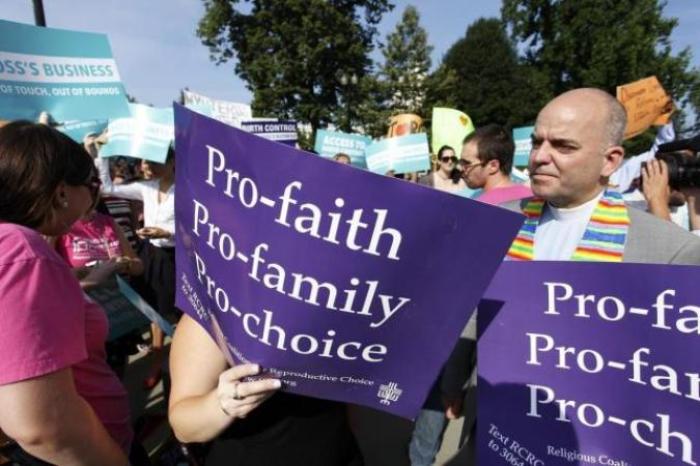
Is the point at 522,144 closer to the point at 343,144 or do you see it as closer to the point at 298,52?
the point at 343,144

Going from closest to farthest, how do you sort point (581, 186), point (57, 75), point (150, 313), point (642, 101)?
point (581, 186) → point (150, 313) → point (57, 75) → point (642, 101)

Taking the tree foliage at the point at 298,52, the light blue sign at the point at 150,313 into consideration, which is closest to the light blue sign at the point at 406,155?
the light blue sign at the point at 150,313

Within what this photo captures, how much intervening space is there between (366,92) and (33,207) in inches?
1084

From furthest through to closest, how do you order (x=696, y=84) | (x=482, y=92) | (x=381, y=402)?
(x=482, y=92) → (x=696, y=84) → (x=381, y=402)

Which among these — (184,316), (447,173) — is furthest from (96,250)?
(447,173)

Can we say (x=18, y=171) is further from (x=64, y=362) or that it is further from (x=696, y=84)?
(x=696, y=84)

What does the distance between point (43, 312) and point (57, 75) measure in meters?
2.69

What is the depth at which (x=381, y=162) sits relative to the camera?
7.17m

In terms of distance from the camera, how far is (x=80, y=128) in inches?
147

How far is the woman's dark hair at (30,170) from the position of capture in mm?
1130

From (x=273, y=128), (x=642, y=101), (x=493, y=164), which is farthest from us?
(x=273, y=128)

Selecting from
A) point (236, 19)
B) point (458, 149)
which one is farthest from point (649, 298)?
point (236, 19)

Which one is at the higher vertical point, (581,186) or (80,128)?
(581,186)

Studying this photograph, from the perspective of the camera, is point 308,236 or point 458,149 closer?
point 308,236
